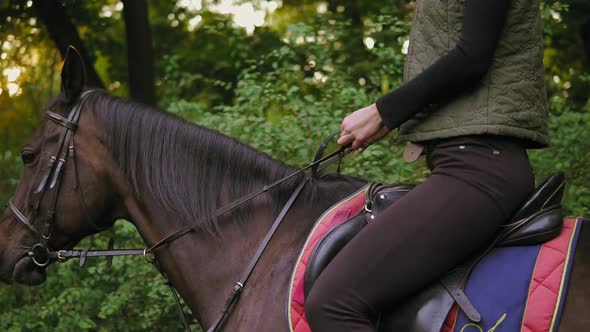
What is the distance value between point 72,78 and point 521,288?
6.92 ft

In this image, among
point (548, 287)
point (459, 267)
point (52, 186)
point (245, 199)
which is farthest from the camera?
point (52, 186)

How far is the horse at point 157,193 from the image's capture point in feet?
9.46

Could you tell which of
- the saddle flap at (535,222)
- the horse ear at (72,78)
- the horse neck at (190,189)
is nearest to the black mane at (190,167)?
the horse neck at (190,189)

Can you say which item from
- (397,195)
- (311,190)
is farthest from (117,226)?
(397,195)

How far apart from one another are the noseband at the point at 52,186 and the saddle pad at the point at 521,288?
5.63ft

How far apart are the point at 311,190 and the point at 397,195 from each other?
457 mm

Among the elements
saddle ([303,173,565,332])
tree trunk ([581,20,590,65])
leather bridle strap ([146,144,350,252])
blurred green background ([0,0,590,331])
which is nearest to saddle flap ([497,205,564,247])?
saddle ([303,173,565,332])

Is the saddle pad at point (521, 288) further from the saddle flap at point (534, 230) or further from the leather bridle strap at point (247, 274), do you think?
the leather bridle strap at point (247, 274)

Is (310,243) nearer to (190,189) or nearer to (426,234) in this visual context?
(426,234)

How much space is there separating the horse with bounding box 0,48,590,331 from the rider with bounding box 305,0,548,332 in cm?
48

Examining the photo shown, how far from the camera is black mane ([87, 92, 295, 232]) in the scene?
→ 9.68 ft

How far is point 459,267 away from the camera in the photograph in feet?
7.90

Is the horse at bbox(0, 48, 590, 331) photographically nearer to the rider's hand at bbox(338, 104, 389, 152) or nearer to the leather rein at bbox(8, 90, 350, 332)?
the leather rein at bbox(8, 90, 350, 332)

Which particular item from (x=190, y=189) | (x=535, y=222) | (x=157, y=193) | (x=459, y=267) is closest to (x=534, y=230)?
(x=535, y=222)
